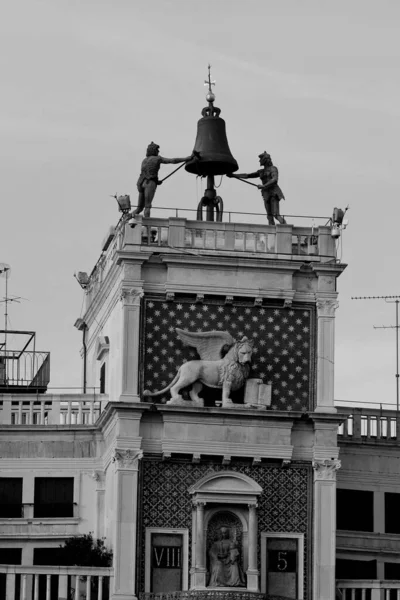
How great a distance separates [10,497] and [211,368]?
734 centimetres

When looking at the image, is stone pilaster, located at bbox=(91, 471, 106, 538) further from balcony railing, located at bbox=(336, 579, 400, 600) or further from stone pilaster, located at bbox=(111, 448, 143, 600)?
balcony railing, located at bbox=(336, 579, 400, 600)

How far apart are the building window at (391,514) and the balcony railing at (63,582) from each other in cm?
938

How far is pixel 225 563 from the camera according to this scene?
63.8m

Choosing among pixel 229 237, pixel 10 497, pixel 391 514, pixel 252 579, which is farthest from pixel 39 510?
pixel 391 514

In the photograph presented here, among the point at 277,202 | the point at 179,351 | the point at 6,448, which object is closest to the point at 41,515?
the point at 6,448

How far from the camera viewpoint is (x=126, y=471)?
64.2m

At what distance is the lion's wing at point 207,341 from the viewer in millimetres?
65125

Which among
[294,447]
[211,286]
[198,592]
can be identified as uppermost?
[211,286]

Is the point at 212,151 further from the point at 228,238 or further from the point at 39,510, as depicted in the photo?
the point at 39,510

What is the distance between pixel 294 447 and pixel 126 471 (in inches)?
185

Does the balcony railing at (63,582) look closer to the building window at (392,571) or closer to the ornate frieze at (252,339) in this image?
the ornate frieze at (252,339)

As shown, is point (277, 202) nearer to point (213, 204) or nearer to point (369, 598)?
point (213, 204)

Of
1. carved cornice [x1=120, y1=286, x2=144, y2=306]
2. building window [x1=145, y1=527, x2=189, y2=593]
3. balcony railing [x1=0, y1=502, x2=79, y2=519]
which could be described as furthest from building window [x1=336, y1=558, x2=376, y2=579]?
carved cornice [x1=120, y1=286, x2=144, y2=306]

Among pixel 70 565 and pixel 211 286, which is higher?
pixel 211 286
